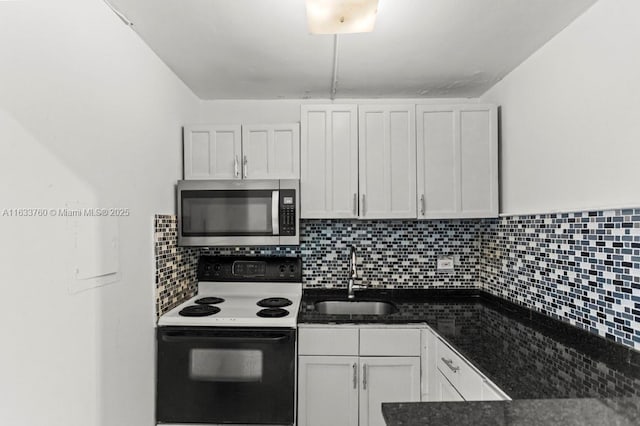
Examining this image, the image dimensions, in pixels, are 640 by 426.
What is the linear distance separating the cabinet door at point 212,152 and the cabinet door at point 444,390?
164 cm

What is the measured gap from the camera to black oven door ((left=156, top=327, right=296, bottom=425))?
1.95m

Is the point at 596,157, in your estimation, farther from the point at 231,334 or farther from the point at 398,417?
the point at 231,334

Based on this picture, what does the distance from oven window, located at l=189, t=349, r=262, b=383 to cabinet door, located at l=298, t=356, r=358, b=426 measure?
26 centimetres

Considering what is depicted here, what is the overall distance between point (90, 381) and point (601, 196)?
2.12m

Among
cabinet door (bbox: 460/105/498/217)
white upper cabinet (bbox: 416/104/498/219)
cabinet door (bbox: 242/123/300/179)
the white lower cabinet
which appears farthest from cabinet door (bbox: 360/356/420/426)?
cabinet door (bbox: 242/123/300/179)

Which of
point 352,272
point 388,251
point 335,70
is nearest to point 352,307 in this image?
point 352,272

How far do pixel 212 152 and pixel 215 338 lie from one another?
3.79 feet

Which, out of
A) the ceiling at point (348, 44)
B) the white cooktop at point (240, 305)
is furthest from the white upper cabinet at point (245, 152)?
the white cooktop at point (240, 305)

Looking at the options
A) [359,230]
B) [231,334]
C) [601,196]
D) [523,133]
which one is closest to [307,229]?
[359,230]

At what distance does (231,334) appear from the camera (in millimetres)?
1982

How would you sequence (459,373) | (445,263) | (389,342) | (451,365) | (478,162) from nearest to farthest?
(459,373) → (451,365) → (389,342) → (478,162) → (445,263)

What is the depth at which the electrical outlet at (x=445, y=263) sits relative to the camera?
2615 mm

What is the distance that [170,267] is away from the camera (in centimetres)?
213

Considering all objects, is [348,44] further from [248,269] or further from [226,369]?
[226,369]
